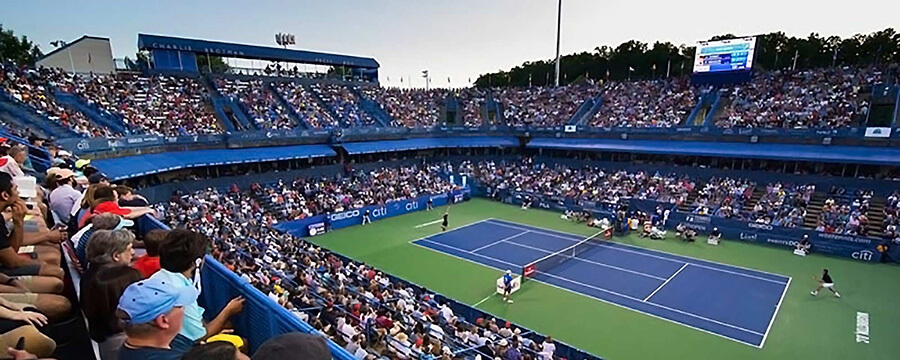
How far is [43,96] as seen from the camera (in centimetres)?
2384

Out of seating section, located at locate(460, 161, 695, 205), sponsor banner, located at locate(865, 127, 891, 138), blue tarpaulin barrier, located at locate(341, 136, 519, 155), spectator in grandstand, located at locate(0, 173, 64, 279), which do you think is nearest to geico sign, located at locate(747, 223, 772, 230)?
seating section, located at locate(460, 161, 695, 205)

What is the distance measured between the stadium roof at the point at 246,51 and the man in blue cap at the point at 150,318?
127 feet

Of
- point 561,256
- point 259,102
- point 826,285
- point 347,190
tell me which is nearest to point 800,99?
point 826,285

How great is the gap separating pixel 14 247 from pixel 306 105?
3547cm

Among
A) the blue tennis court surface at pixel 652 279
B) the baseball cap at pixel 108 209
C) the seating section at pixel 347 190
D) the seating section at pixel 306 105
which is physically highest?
the seating section at pixel 306 105

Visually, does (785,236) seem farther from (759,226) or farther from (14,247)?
(14,247)

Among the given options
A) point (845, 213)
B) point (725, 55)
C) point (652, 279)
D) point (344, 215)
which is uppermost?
point (725, 55)

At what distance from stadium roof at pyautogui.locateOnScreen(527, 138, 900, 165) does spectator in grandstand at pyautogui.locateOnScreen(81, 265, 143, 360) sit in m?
34.0

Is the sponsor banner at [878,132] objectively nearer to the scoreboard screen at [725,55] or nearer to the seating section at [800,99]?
the seating section at [800,99]

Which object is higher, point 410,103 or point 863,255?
point 410,103

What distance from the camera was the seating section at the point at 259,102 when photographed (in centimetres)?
3400

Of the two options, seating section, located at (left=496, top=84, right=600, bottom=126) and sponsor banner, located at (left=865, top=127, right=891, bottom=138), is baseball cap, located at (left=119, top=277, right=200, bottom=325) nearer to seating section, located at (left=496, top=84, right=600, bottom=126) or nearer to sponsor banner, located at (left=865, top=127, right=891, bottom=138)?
sponsor banner, located at (left=865, top=127, right=891, bottom=138)

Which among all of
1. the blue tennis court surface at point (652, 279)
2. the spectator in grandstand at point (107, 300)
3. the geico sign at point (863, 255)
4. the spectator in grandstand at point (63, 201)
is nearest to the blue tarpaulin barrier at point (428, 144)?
the blue tennis court surface at point (652, 279)

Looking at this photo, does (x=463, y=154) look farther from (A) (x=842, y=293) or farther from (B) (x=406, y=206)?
(A) (x=842, y=293)
